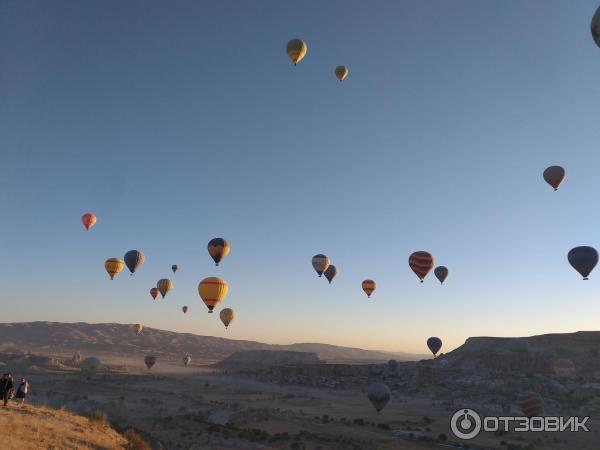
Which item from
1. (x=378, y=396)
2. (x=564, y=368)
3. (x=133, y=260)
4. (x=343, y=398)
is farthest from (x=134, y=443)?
(x=564, y=368)

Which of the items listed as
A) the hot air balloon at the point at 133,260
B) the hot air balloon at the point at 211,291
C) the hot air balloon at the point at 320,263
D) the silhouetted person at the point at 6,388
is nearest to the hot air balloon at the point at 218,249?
the hot air balloon at the point at 211,291

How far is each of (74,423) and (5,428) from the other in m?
6.06

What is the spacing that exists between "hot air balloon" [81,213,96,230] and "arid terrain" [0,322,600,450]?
54.2 ft

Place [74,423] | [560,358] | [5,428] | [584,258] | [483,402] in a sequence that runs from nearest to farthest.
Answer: [5,428]
[74,423]
[584,258]
[483,402]
[560,358]

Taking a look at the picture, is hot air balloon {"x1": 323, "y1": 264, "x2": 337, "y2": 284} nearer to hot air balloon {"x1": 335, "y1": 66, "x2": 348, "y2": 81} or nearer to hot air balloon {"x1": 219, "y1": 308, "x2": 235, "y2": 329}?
hot air balloon {"x1": 219, "y1": 308, "x2": 235, "y2": 329}

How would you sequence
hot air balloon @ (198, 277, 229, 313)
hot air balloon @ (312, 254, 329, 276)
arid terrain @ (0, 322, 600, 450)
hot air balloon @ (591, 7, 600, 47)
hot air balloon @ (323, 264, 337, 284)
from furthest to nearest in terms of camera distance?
hot air balloon @ (323, 264, 337, 284) < hot air balloon @ (312, 254, 329, 276) < hot air balloon @ (198, 277, 229, 313) < arid terrain @ (0, 322, 600, 450) < hot air balloon @ (591, 7, 600, 47)

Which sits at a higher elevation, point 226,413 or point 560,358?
point 560,358

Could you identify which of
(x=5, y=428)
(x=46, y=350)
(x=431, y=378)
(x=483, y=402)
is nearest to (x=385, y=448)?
(x=5, y=428)

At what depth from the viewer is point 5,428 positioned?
51.9 ft

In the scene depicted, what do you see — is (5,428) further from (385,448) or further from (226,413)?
(226,413)

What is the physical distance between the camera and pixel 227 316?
49.8 metres

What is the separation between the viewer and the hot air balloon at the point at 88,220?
45.3 meters

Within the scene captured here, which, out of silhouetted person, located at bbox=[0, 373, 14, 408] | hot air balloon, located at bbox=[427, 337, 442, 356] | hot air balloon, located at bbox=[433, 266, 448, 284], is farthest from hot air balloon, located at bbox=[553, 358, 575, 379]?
silhouetted person, located at bbox=[0, 373, 14, 408]

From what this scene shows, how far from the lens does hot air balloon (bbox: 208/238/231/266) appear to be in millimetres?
40000
